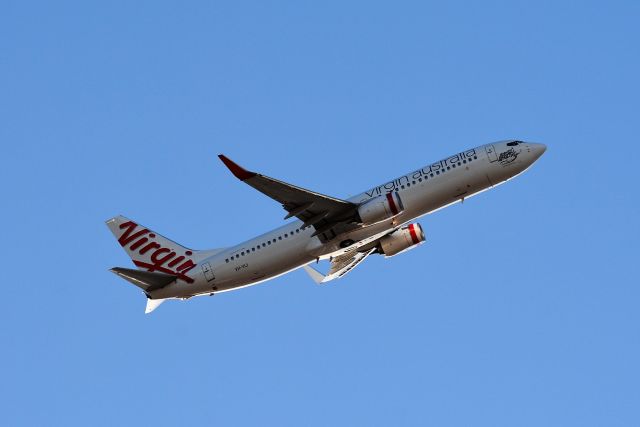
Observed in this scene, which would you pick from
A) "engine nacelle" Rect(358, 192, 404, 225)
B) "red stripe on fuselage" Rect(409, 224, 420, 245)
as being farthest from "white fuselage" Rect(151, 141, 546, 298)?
"red stripe on fuselage" Rect(409, 224, 420, 245)

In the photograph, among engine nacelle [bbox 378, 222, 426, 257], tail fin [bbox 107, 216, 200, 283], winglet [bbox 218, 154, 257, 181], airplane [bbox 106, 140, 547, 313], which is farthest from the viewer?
engine nacelle [bbox 378, 222, 426, 257]

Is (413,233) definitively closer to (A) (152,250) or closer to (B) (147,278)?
(A) (152,250)

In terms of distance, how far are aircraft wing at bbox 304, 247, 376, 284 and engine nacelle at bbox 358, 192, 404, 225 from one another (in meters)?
8.32

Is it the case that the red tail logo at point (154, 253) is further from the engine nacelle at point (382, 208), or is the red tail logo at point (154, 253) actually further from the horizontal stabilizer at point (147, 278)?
the engine nacelle at point (382, 208)

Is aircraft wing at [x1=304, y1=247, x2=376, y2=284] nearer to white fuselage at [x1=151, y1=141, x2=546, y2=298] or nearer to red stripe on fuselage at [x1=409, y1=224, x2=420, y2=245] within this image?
red stripe on fuselage at [x1=409, y1=224, x2=420, y2=245]

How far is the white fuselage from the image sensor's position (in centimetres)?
6844

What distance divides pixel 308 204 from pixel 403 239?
10260 millimetres

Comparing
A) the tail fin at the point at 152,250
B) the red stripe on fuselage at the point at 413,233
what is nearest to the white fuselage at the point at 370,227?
the tail fin at the point at 152,250

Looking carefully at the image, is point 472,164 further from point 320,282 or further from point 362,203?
point 320,282

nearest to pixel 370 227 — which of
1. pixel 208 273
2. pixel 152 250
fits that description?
pixel 208 273

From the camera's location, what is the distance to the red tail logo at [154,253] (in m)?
71.8

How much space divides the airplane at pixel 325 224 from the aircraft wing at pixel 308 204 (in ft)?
0.20

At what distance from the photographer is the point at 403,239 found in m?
74.9

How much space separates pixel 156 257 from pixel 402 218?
56.5 feet
